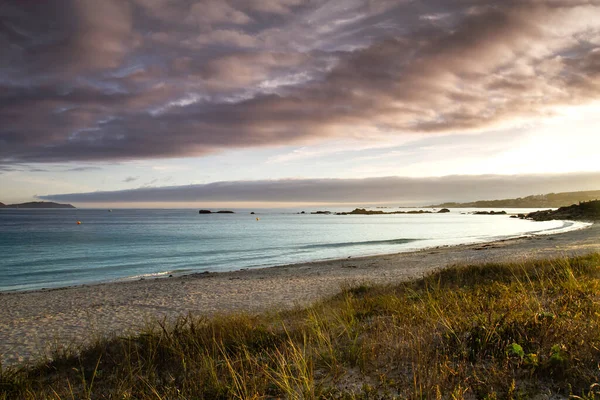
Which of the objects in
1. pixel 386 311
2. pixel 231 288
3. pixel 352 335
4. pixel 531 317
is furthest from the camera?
pixel 231 288

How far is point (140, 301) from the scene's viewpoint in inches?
695

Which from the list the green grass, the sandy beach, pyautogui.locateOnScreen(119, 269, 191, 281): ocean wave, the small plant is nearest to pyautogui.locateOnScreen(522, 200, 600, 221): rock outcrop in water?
the sandy beach

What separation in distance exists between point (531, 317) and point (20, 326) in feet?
54.1

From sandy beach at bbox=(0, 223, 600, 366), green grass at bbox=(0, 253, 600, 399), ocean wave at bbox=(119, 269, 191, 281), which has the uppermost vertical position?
green grass at bbox=(0, 253, 600, 399)

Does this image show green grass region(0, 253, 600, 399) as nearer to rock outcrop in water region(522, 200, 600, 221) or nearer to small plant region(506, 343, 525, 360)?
small plant region(506, 343, 525, 360)

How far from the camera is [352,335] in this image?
6.23m

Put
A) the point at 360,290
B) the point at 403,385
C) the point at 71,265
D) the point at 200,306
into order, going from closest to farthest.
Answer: the point at 403,385, the point at 360,290, the point at 200,306, the point at 71,265

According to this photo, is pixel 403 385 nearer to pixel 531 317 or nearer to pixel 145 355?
pixel 531 317

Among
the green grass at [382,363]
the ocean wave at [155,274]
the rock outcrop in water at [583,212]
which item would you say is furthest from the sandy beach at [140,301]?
the rock outcrop in water at [583,212]

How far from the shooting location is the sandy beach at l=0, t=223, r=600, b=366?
468 inches

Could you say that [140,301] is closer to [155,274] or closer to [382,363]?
[155,274]

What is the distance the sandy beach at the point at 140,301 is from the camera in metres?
11.9

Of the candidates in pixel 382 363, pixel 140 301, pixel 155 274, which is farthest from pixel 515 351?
pixel 155 274

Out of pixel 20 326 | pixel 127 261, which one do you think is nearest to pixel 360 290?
pixel 20 326
